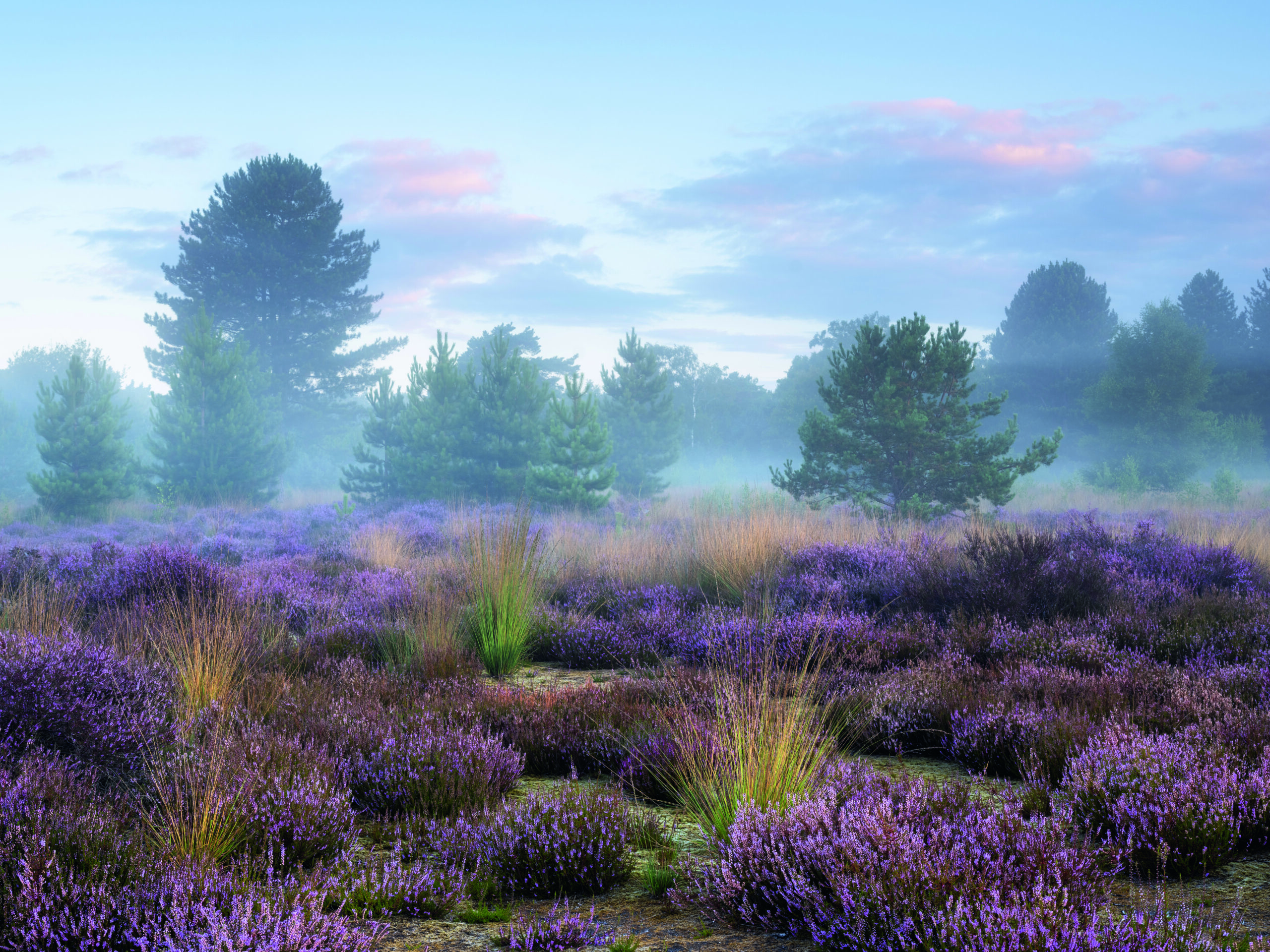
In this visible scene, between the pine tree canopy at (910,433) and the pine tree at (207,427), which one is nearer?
the pine tree canopy at (910,433)

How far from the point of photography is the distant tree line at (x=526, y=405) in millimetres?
17609

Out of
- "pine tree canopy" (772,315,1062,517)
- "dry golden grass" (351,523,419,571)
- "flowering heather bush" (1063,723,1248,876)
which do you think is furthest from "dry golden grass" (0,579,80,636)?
"pine tree canopy" (772,315,1062,517)

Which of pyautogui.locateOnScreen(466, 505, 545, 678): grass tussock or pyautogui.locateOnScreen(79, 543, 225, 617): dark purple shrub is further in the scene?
pyautogui.locateOnScreen(79, 543, 225, 617): dark purple shrub

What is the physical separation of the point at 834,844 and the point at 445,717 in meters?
2.77

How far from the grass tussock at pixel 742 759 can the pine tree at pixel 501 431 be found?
22.0m

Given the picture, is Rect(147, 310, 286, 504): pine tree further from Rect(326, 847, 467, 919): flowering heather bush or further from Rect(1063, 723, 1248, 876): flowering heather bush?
Rect(1063, 723, 1248, 876): flowering heather bush

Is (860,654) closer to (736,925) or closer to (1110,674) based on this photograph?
(1110,674)

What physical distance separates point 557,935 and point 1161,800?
7.01 ft

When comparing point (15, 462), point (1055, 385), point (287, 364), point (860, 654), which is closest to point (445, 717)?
point (860, 654)

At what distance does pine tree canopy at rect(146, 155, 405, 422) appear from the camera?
3616 cm

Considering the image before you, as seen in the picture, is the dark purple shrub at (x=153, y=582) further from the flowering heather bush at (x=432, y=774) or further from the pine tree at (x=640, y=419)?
the pine tree at (x=640, y=419)

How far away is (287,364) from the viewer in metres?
38.4

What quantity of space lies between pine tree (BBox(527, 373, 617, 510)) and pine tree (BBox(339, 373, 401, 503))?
239 inches

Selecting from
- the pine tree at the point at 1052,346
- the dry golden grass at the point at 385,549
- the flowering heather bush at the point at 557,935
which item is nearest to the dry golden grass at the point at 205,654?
the flowering heather bush at the point at 557,935
